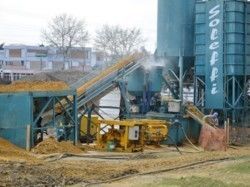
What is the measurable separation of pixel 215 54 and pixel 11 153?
16200mm

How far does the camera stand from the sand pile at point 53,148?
24969 mm

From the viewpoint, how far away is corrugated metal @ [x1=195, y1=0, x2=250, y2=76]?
35.5m

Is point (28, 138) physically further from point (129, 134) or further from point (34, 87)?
point (129, 134)

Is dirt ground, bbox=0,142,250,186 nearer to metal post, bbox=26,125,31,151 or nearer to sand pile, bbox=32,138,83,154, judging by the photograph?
sand pile, bbox=32,138,83,154

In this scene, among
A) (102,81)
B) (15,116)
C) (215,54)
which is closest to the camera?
(15,116)

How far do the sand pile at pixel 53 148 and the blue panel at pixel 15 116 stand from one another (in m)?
0.87

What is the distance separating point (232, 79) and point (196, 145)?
190 inches

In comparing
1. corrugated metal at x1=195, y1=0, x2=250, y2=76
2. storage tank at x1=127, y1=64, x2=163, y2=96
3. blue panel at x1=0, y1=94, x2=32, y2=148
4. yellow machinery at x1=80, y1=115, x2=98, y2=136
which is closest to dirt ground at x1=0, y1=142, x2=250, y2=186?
blue panel at x1=0, y1=94, x2=32, y2=148

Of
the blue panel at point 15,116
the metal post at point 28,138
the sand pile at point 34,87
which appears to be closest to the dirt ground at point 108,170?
the metal post at point 28,138

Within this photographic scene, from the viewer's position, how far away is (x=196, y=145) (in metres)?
33.2

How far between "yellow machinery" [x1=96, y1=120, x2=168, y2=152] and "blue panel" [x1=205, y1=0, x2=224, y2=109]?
23.8 ft

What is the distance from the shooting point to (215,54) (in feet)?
117

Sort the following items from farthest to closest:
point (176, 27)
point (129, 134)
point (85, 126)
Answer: point (176, 27) → point (85, 126) → point (129, 134)

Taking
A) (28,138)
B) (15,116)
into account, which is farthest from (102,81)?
(28,138)
